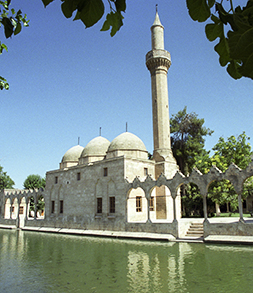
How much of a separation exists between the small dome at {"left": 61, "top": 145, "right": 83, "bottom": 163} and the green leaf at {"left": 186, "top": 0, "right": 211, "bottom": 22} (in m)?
28.7

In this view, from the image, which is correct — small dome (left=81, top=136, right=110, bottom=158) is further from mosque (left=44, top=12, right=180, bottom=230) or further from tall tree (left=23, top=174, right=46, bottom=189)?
tall tree (left=23, top=174, right=46, bottom=189)

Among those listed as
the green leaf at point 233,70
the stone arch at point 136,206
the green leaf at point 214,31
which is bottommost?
the stone arch at point 136,206

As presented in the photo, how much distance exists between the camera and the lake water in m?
7.32

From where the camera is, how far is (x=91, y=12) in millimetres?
1178

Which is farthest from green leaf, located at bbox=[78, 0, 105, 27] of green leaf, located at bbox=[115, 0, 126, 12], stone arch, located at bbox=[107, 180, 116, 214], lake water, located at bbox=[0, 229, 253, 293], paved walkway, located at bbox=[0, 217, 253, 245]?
stone arch, located at bbox=[107, 180, 116, 214]

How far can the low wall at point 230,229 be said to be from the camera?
13.8 metres

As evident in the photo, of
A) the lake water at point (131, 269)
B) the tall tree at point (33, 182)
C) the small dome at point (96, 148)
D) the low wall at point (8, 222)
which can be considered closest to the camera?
the lake water at point (131, 269)

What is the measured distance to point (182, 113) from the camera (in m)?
33.2

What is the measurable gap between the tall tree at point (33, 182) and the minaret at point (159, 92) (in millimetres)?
25447

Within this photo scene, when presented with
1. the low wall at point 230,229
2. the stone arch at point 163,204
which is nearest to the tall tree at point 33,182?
the stone arch at point 163,204

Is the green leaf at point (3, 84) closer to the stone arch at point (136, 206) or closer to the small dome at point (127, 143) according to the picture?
the stone arch at point (136, 206)

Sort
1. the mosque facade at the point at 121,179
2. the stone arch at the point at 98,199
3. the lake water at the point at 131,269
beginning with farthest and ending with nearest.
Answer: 1. the stone arch at the point at 98,199
2. the mosque facade at the point at 121,179
3. the lake water at the point at 131,269

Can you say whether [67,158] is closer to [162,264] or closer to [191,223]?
[191,223]

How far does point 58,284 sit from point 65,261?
315 centimetres
